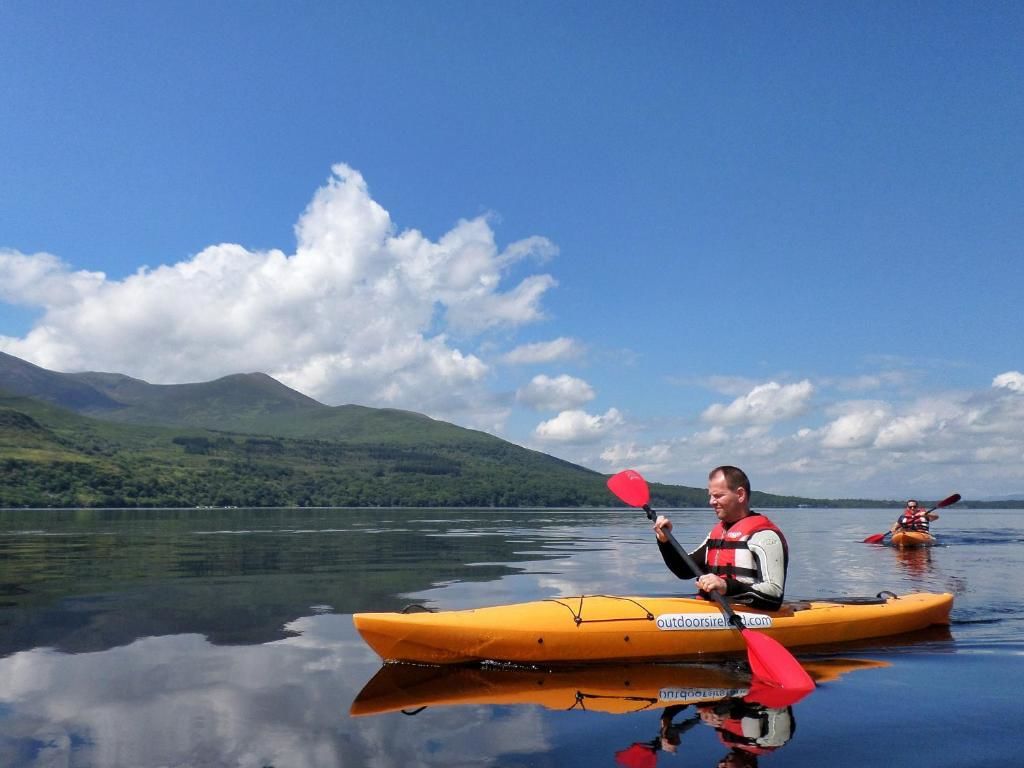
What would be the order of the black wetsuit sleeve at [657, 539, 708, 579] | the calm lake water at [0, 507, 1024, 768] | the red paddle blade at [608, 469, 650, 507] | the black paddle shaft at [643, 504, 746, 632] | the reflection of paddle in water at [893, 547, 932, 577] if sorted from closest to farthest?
the calm lake water at [0, 507, 1024, 768], the black paddle shaft at [643, 504, 746, 632], the black wetsuit sleeve at [657, 539, 708, 579], the red paddle blade at [608, 469, 650, 507], the reflection of paddle in water at [893, 547, 932, 577]

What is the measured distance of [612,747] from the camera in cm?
657

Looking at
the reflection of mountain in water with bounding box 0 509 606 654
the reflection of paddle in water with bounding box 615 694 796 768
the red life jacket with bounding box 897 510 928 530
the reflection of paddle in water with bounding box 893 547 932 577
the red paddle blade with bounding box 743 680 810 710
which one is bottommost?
the reflection of mountain in water with bounding box 0 509 606 654

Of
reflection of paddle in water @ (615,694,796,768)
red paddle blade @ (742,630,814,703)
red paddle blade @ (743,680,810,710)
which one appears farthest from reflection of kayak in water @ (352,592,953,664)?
reflection of paddle in water @ (615,694,796,768)

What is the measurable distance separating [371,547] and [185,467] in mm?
159896

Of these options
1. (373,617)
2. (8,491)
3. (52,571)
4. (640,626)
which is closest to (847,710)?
(640,626)

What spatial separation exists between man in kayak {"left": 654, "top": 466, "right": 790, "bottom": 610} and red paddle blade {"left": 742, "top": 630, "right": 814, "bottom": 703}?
0.79m

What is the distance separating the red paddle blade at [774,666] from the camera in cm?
855

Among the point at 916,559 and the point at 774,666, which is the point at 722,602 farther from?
the point at 916,559

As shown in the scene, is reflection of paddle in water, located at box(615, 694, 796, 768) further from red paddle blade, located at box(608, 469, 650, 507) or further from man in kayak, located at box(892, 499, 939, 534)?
man in kayak, located at box(892, 499, 939, 534)

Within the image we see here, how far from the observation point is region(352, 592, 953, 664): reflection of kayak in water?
9.34m

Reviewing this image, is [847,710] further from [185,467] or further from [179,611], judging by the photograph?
[185,467]

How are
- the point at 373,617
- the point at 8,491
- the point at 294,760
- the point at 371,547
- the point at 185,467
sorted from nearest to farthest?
the point at 294,760 < the point at 373,617 < the point at 371,547 < the point at 8,491 < the point at 185,467

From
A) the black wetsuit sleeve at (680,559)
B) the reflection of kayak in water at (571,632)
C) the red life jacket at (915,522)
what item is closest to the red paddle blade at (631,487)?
the black wetsuit sleeve at (680,559)

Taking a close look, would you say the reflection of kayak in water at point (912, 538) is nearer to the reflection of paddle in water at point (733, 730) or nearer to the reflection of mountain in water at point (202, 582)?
the reflection of mountain in water at point (202, 582)
